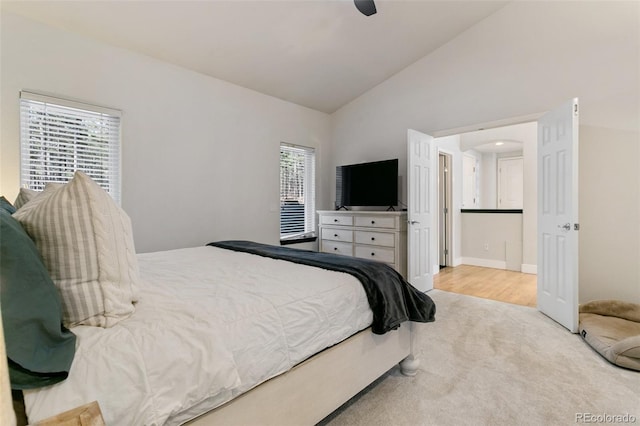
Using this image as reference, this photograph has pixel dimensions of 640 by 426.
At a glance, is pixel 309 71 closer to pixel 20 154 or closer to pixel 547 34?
pixel 547 34

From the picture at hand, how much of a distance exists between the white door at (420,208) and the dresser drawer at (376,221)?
0.22m

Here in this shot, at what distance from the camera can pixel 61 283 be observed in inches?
35.2

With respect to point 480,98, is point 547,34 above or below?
above

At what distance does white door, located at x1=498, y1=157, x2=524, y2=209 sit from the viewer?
22.8ft

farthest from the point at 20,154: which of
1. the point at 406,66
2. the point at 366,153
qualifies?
the point at 406,66

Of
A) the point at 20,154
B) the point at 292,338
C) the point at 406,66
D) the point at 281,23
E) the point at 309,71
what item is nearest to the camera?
the point at 292,338

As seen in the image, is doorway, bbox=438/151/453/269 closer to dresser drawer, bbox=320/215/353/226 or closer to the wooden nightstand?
dresser drawer, bbox=320/215/353/226

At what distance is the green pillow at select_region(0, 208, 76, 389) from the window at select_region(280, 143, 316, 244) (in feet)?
11.8

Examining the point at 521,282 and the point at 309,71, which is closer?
the point at 309,71

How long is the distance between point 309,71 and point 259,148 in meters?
1.17

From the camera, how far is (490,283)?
424 centimetres

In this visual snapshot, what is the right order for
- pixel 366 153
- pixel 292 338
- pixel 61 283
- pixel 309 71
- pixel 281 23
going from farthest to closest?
pixel 366 153 < pixel 309 71 < pixel 281 23 < pixel 292 338 < pixel 61 283

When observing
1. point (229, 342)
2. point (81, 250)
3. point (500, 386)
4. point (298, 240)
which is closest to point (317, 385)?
point (229, 342)

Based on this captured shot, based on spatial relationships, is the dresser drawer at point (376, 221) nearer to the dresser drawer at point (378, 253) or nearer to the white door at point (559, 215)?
the dresser drawer at point (378, 253)
